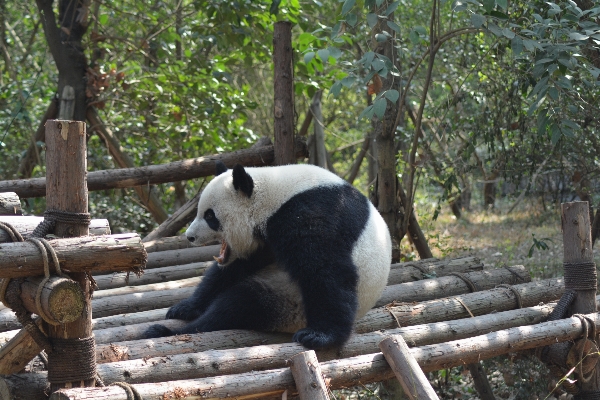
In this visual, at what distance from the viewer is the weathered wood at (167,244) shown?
5.32 metres

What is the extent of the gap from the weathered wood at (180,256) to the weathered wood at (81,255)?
2.73 meters

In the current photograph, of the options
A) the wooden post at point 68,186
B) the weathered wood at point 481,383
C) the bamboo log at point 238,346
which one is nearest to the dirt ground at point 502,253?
the weathered wood at point 481,383

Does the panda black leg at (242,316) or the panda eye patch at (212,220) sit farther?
the panda eye patch at (212,220)

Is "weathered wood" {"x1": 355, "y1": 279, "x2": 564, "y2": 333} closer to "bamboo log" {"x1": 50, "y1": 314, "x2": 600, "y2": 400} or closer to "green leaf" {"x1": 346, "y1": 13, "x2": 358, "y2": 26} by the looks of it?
"bamboo log" {"x1": 50, "y1": 314, "x2": 600, "y2": 400}

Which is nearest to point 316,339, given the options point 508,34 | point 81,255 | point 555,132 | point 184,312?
point 184,312

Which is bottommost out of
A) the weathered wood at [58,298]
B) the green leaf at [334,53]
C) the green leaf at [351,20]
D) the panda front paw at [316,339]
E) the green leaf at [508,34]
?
the panda front paw at [316,339]

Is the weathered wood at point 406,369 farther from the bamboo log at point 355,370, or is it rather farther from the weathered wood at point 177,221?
the weathered wood at point 177,221

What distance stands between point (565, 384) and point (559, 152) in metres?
2.57

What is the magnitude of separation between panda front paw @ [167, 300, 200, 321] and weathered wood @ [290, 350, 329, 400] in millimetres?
1110

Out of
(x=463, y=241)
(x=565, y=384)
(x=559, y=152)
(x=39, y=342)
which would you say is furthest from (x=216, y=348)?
(x=463, y=241)

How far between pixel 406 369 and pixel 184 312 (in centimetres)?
139

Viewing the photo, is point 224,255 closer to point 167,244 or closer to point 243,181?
point 243,181

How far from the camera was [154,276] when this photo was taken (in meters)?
4.62

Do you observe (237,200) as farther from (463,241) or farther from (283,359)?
(463,241)
